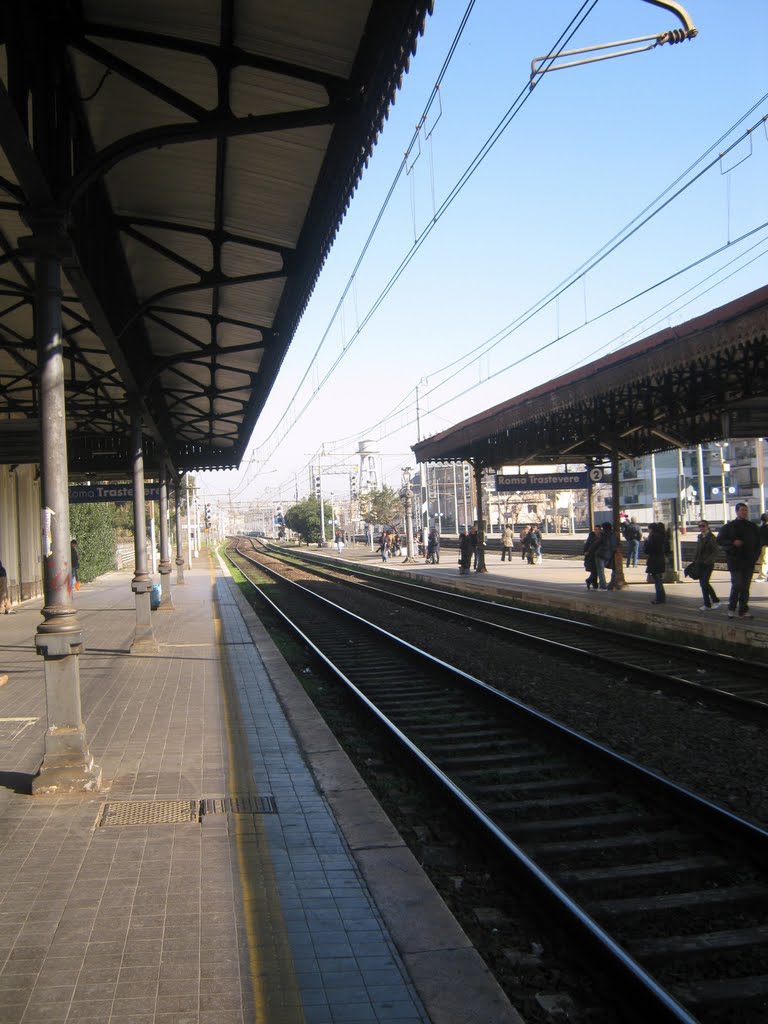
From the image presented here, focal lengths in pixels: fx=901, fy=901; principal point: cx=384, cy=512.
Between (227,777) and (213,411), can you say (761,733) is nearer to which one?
(227,777)

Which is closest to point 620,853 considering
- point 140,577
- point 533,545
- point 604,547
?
point 140,577

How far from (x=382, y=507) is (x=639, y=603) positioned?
58.2m

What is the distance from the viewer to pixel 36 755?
716 cm

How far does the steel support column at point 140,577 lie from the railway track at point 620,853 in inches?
217

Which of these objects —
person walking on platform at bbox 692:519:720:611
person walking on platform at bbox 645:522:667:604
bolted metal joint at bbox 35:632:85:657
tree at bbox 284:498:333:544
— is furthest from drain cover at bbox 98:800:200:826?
tree at bbox 284:498:333:544

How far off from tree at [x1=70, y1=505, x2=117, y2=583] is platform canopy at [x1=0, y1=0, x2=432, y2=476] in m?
22.2

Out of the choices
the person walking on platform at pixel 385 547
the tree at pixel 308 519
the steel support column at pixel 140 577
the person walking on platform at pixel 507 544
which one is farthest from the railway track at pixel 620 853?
the tree at pixel 308 519

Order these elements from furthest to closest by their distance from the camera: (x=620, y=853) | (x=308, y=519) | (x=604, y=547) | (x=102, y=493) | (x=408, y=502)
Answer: (x=308, y=519)
(x=408, y=502)
(x=102, y=493)
(x=604, y=547)
(x=620, y=853)

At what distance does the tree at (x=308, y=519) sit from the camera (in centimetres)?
9025

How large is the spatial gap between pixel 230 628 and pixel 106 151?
38.5ft

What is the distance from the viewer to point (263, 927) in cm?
395

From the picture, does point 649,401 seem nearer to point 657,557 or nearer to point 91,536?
point 657,557

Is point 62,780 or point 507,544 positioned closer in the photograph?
point 62,780

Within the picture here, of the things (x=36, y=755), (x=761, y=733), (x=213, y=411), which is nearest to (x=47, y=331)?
(x=36, y=755)
